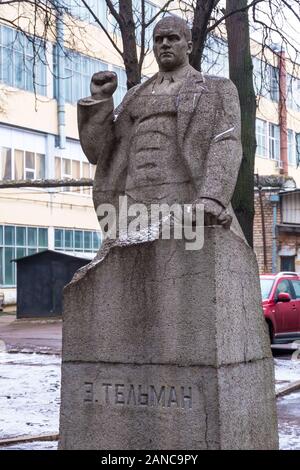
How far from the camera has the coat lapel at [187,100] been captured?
6.56 meters

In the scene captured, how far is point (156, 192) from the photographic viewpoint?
6586 millimetres

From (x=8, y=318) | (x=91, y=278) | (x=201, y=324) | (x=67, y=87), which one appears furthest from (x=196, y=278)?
(x=67, y=87)

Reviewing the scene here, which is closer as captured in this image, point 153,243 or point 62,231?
point 153,243

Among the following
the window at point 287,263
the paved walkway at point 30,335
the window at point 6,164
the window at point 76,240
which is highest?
the window at point 6,164

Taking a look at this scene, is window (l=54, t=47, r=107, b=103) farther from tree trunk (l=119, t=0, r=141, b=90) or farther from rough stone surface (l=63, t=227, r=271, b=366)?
rough stone surface (l=63, t=227, r=271, b=366)

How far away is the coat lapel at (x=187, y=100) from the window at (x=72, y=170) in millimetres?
35025

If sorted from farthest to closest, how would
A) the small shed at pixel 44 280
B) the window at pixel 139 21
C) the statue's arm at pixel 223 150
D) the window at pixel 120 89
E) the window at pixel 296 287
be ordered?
the window at pixel 120 89 < the small shed at pixel 44 280 < the window at pixel 296 287 < the window at pixel 139 21 < the statue's arm at pixel 223 150

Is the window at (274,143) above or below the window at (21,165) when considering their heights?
above

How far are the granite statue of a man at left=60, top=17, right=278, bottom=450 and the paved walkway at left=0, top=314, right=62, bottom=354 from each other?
13746 mm

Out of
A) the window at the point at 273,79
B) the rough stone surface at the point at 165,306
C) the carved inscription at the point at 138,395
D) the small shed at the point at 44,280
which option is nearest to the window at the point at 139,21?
the window at the point at 273,79

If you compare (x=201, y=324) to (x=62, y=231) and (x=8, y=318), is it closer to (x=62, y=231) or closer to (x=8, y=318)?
(x=8, y=318)

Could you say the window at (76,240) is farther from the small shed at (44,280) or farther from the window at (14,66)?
the small shed at (44,280)

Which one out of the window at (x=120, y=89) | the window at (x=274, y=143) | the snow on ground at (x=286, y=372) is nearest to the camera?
the snow on ground at (x=286, y=372)
